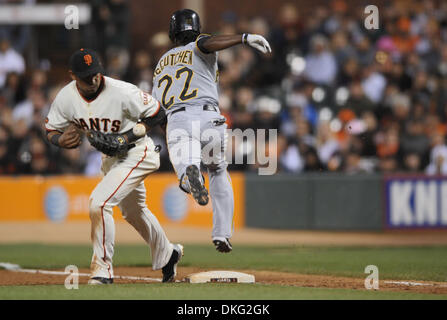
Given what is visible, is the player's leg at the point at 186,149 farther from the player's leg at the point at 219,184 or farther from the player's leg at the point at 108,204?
the player's leg at the point at 108,204

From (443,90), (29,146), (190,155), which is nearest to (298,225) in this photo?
(443,90)

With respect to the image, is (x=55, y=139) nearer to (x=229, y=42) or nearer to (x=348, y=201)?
(x=229, y=42)

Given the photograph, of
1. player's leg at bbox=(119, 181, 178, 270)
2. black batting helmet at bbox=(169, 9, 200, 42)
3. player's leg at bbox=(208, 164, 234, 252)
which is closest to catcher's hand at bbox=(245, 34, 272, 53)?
black batting helmet at bbox=(169, 9, 200, 42)

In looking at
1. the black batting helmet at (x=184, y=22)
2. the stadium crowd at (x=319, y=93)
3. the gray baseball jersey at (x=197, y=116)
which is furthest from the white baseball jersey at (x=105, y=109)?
the stadium crowd at (x=319, y=93)
